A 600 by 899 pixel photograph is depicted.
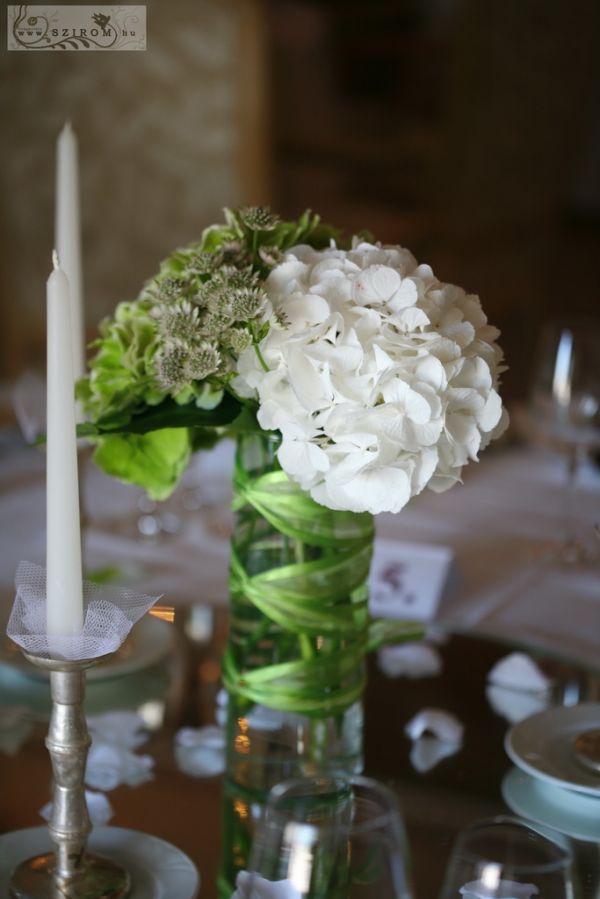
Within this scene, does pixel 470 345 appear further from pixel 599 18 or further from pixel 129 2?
pixel 599 18

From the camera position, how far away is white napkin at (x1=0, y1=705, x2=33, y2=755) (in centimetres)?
84

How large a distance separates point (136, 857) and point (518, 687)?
41cm

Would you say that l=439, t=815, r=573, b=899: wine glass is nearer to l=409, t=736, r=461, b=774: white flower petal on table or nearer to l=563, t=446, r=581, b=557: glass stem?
l=409, t=736, r=461, b=774: white flower petal on table

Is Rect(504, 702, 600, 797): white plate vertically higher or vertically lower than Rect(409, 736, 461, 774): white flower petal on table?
higher

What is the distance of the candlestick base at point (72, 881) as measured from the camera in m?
0.64

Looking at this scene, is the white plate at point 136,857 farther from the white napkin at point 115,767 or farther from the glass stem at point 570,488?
the glass stem at point 570,488

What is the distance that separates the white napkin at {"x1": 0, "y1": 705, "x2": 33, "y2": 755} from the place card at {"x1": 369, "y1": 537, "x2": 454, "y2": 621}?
388 millimetres

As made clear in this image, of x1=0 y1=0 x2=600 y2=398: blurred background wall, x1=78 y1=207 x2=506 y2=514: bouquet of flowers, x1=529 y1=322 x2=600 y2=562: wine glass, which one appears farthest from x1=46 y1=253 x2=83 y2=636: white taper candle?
x1=0 y1=0 x2=600 y2=398: blurred background wall

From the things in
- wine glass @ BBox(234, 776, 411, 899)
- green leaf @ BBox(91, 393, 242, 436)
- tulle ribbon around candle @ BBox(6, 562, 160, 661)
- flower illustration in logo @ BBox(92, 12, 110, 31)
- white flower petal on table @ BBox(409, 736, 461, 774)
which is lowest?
white flower petal on table @ BBox(409, 736, 461, 774)

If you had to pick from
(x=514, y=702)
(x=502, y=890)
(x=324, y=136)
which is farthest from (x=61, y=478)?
(x=324, y=136)

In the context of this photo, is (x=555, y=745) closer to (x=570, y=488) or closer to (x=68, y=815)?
(x=68, y=815)

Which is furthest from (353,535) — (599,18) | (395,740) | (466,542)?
(599,18)

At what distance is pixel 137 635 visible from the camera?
1.04 metres

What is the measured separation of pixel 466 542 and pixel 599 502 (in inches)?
10.2
